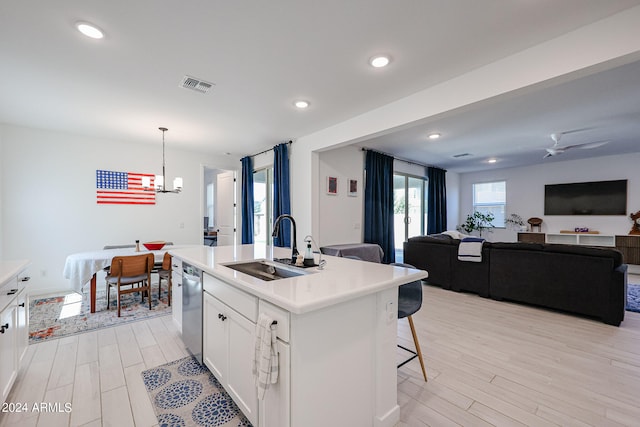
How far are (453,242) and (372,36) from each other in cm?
364

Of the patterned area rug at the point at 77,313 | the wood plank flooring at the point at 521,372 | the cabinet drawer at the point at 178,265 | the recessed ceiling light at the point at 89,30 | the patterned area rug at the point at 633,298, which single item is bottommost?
the patterned area rug at the point at 633,298

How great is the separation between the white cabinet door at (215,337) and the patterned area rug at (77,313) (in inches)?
71.3

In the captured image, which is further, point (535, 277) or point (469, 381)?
point (535, 277)

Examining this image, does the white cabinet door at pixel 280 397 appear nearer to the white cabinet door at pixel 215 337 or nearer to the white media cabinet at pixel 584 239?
the white cabinet door at pixel 215 337

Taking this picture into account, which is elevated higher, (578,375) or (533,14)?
(533,14)

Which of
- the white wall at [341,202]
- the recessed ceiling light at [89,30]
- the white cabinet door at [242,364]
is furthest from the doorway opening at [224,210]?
the white cabinet door at [242,364]

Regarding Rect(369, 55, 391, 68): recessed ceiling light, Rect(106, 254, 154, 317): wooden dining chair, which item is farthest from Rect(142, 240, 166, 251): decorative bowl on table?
Rect(369, 55, 391, 68): recessed ceiling light

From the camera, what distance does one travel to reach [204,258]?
238cm

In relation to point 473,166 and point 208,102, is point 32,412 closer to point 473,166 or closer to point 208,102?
point 208,102

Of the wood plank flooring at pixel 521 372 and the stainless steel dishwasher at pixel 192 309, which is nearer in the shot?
the wood plank flooring at pixel 521 372

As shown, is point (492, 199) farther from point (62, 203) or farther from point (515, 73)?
point (62, 203)

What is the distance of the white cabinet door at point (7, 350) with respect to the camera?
1.68 metres

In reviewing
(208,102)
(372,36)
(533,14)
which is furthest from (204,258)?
(533,14)

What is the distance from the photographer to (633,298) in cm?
413
